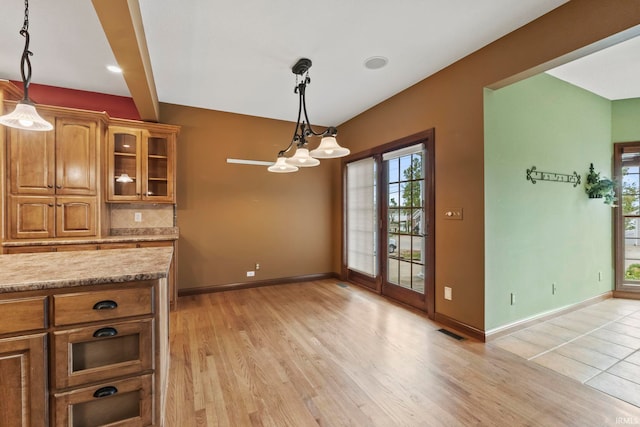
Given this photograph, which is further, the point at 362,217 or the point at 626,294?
the point at 362,217

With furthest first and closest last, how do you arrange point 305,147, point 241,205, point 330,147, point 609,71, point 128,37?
point 241,205
point 609,71
point 305,147
point 330,147
point 128,37

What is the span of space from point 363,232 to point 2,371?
13.1ft

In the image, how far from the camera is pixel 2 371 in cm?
125

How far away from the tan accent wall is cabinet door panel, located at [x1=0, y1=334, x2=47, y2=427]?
2.87 metres

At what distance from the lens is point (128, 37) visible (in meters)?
2.00

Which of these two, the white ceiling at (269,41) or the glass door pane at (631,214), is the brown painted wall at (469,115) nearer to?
the white ceiling at (269,41)

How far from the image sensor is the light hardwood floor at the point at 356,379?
5.60ft

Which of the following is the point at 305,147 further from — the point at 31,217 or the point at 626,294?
the point at 626,294

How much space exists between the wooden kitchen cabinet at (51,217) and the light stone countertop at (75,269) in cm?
156

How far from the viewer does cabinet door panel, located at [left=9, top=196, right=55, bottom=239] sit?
9.76 ft

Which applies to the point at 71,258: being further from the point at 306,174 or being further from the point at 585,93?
the point at 585,93

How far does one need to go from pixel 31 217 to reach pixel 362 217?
422cm

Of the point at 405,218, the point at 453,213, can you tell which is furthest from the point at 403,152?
the point at 453,213

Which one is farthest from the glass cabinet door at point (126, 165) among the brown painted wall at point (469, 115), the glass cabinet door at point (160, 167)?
the brown painted wall at point (469, 115)
